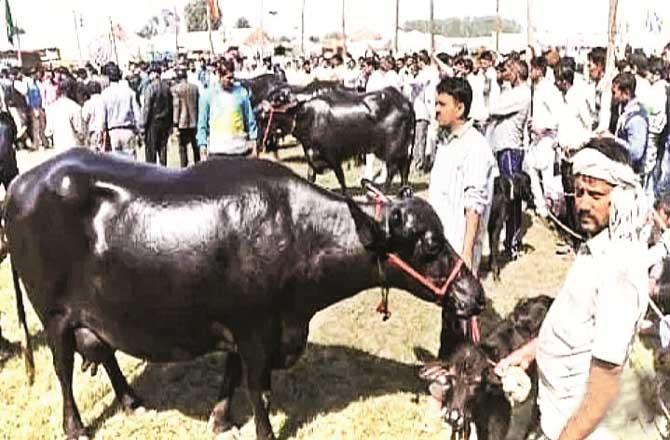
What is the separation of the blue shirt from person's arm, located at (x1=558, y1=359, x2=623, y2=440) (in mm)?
8398

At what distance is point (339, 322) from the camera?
822cm

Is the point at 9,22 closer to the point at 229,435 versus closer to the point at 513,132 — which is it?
the point at 513,132

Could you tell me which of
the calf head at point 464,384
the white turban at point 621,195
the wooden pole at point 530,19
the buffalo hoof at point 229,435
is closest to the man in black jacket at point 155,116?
the wooden pole at point 530,19

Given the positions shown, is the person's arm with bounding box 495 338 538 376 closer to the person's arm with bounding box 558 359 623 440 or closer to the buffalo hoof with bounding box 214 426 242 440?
the person's arm with bounding box 558 359 623 440

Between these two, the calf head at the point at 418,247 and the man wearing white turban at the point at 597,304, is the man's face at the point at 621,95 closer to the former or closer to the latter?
the calf head at the point at 418,247

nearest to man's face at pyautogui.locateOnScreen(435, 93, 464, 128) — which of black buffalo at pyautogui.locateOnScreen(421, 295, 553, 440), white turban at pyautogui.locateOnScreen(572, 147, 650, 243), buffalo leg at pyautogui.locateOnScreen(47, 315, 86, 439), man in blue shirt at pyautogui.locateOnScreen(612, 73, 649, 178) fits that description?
black buffalo at pyautogui.locateOnScreen(421, 295, 553, 440)

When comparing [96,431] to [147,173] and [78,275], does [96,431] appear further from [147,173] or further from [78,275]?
[147,173]

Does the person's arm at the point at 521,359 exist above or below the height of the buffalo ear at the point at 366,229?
below

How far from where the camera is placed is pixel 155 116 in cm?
1580

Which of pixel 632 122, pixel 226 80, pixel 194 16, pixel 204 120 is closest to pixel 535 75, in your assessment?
pixel 632 122

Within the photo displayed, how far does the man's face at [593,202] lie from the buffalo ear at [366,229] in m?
2.37

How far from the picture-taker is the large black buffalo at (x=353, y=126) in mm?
14258

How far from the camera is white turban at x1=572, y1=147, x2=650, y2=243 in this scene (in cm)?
291

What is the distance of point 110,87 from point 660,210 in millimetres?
9400
